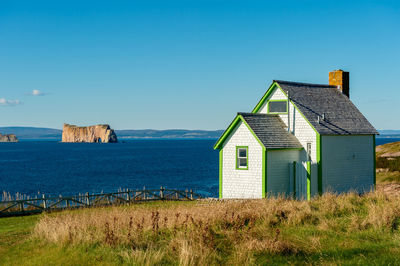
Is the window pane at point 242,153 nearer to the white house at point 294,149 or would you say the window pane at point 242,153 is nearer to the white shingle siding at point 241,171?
the white house at point 294,149

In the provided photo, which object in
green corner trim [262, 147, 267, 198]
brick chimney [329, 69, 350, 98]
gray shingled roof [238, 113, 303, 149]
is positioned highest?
brick chimney [329, 69, 350, 98]

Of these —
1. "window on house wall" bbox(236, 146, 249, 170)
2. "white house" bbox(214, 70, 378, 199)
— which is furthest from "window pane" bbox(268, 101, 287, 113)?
"window on house wall" bbox(236, 146, 249, 170)

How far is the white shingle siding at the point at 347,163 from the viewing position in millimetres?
26312

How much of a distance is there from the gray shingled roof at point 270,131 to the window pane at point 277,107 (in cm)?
84

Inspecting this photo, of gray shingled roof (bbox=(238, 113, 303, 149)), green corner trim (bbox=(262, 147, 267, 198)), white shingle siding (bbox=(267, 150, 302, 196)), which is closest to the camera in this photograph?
green corner trim (bbox=(262, 147, 267, 198))

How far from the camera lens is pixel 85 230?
1409 centimetres

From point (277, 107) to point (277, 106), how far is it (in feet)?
Answer: 0.21

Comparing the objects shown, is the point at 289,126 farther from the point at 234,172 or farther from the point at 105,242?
the point at 105,242

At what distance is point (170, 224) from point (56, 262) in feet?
13.6

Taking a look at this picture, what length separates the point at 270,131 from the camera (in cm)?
2622

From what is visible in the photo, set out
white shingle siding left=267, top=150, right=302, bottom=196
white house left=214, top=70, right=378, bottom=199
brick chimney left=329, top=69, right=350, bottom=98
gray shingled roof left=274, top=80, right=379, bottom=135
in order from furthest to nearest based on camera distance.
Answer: brick chimney left=329, top=69, right=350, bottom=98 < gray shingled roof left=274, top=80, right=379, bottom=135 < white house left=214, top=70, right=378, bottom=199 < white shingle siding left=267, top=150, right=302, bottom=196

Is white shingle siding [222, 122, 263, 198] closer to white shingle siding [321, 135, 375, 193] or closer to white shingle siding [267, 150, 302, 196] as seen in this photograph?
white shingle siding [267, 150, 302, 196]

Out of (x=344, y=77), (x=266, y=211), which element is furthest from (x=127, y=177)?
(x=266, y=211)

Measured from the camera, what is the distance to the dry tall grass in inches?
452
